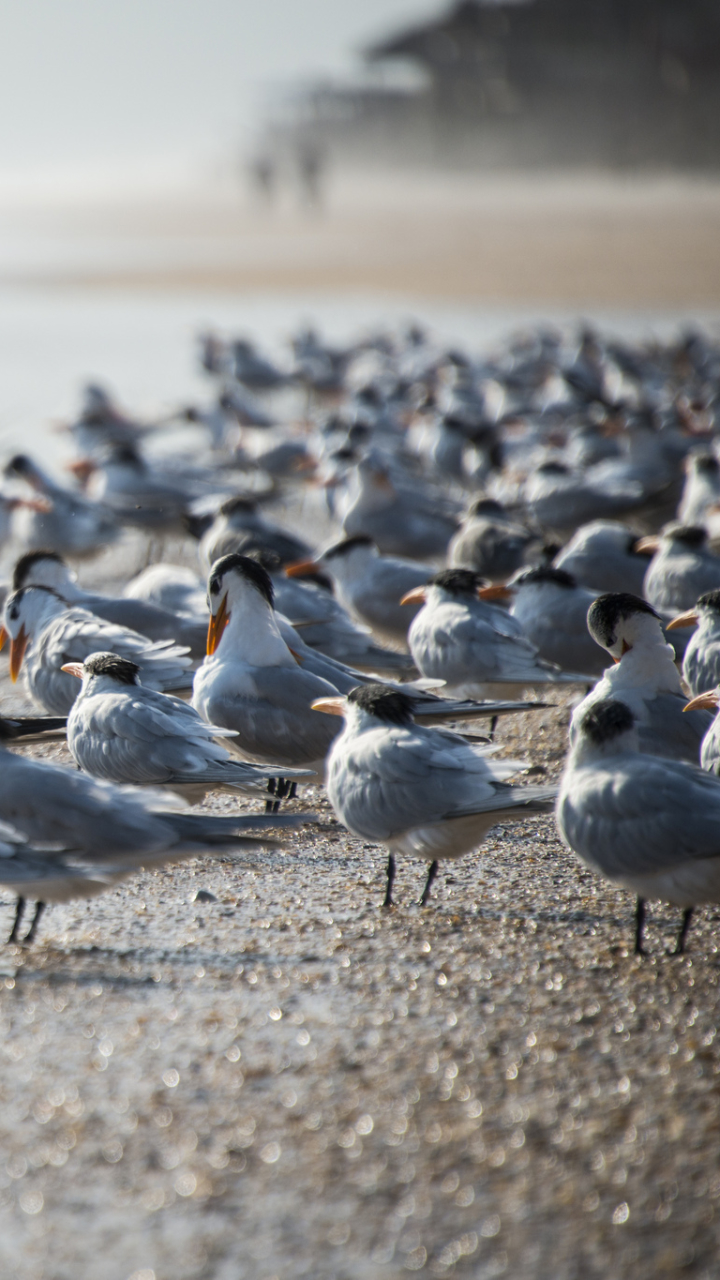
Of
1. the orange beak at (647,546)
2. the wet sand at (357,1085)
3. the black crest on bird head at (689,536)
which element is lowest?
the wet sand at (357,1085)

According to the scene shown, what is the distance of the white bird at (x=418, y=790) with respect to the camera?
353 cm

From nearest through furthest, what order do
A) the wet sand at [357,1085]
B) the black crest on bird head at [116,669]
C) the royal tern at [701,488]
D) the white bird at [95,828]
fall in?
the wet sand at [357,1085] → the white bird at [95,828] → the black crest on bird head at [116,669] → the royal tern at [701,488]

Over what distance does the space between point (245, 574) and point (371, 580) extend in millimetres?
1585

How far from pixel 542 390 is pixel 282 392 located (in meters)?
3.26

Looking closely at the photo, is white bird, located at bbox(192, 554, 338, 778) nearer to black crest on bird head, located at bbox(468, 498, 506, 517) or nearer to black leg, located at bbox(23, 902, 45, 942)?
black leg, located at bbox(23, 902, 45, 942)

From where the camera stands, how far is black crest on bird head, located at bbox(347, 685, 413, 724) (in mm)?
3744

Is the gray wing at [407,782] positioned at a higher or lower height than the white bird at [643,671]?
lower

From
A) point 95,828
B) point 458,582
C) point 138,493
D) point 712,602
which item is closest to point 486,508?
Result: point 458,582

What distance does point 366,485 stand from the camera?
26.0ft

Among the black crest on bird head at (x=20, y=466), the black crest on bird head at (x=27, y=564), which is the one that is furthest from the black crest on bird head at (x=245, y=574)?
the black crest on bird head at (x=20, y=466)

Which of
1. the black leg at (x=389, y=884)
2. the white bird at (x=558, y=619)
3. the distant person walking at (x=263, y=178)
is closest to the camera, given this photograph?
the black leg at (x=389, y=884)

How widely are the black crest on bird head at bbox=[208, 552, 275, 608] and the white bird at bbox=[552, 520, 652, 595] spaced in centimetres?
202

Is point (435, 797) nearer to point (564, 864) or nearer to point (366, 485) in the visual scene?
point (564, 864)

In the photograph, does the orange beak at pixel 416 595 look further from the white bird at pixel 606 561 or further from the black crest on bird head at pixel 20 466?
the black crest on bird head at pixel 20 466
